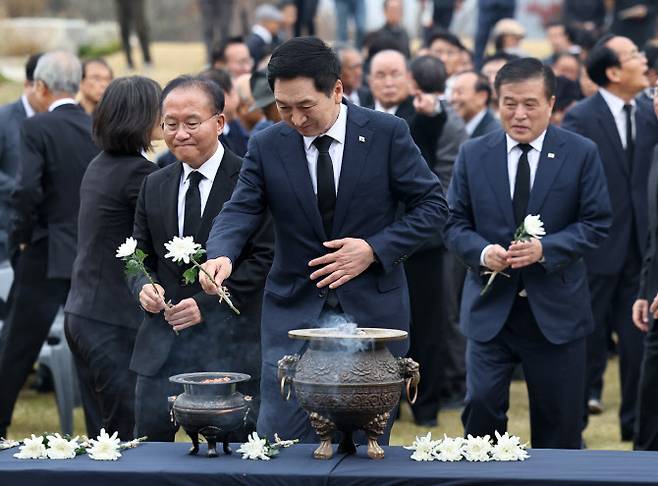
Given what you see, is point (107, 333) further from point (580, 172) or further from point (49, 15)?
point (49, 15)

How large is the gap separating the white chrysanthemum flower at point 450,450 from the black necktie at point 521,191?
2197 millimetres

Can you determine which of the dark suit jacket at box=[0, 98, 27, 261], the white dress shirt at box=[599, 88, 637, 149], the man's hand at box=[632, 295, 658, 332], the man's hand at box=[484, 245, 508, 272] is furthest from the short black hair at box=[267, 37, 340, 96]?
the dark suit jacket at box=[0, 98, 27, 261]

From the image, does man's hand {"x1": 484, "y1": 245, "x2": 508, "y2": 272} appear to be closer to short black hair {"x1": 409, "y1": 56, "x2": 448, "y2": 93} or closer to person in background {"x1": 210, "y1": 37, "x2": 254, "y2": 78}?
short black hair {"x1": 409, "y1": 56, "x2": 448, "y2": 93}

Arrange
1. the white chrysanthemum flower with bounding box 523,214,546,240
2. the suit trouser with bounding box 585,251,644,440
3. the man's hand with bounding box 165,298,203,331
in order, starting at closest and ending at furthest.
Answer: the man's hand with bounding box 165,298,203,331 < the white chrysanthemum flower with bounding box 523,214,546,240 < the suit trouser with bounding box 585,251,644,440

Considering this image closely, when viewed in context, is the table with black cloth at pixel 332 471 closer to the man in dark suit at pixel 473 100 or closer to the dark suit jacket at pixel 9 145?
the dark suit jacket at pixel 9 145

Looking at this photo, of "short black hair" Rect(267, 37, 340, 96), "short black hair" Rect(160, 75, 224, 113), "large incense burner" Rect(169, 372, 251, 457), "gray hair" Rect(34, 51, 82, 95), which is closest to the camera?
"large incense burner" Rect(169, 372, 251, 457)

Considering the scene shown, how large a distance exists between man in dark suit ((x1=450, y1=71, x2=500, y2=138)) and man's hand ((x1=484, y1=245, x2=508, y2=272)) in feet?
12.2

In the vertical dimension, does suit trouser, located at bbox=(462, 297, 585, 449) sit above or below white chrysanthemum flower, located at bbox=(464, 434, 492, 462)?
below

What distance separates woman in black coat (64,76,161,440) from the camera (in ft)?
20.9

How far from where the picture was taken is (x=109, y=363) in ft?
21.4

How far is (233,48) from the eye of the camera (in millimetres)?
12461

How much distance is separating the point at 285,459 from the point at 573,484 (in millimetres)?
1008

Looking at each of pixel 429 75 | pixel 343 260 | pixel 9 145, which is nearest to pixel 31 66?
pixel 9 145

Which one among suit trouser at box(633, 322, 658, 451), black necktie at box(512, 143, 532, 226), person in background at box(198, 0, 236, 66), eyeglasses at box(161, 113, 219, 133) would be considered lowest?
suit trouser at box(633, 322, 658, 451)
